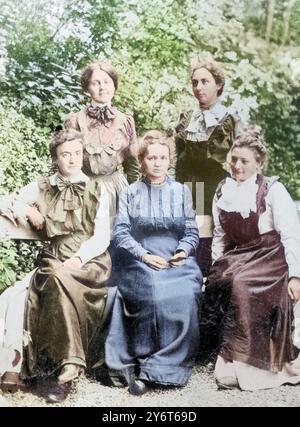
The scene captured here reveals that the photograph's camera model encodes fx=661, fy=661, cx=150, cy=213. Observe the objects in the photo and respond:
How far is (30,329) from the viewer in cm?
410

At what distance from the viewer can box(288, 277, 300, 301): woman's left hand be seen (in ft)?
13.4

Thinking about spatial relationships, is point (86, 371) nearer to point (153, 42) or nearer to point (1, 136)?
point (1, 136)

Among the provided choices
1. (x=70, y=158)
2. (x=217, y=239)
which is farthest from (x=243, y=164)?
(x=70, y=158)

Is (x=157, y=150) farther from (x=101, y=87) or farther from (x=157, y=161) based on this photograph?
(x=101, y=87)

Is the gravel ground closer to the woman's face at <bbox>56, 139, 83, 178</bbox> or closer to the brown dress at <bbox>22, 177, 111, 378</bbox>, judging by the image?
the brown dress at <bbox>22, 177, 111, 378</bbox>

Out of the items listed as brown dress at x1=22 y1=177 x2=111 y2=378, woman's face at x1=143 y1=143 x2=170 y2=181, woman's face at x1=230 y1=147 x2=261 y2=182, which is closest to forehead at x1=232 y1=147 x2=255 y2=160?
woman's face at x1=230 y1=147 x2=261 y2=182

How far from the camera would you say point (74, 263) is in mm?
4082

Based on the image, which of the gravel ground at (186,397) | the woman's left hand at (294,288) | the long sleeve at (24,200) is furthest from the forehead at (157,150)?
the gravel ground at (186,397)

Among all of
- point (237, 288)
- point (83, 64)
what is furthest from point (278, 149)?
point (83, 64)

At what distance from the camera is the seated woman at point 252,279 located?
4.06m

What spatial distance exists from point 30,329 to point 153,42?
77.4 inches

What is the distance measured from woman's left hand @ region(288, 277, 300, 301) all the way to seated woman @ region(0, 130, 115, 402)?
110 cm

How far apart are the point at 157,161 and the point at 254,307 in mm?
1085

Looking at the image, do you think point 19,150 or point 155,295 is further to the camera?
point 19,150
